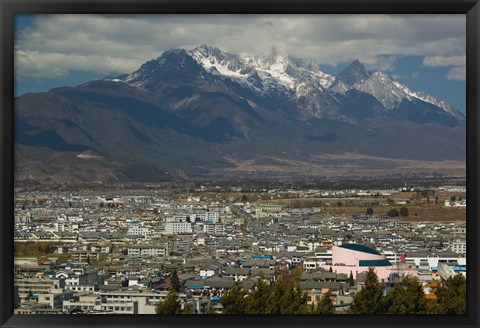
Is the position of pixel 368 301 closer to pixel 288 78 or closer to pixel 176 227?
pixel 176 227

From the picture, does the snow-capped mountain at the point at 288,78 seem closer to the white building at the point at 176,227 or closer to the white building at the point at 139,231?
the white building at the point at 176,227

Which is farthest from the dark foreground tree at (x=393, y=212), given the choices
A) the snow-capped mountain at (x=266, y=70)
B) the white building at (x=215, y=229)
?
the snow-capped mountain at (x=266, y=70)

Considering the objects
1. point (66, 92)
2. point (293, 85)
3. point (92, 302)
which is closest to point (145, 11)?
point (92, 302)

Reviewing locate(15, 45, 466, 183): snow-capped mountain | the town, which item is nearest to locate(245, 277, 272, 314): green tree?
the town

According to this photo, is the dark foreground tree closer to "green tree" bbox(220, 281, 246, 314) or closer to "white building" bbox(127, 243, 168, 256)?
"white building" bbox(127, 243, 168, 256)

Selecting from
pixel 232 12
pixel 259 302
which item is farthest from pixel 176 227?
pixel 232 12

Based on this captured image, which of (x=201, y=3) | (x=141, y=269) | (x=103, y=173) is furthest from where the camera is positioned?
(x=103, y=173)

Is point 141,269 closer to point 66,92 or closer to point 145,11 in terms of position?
point 145,11
